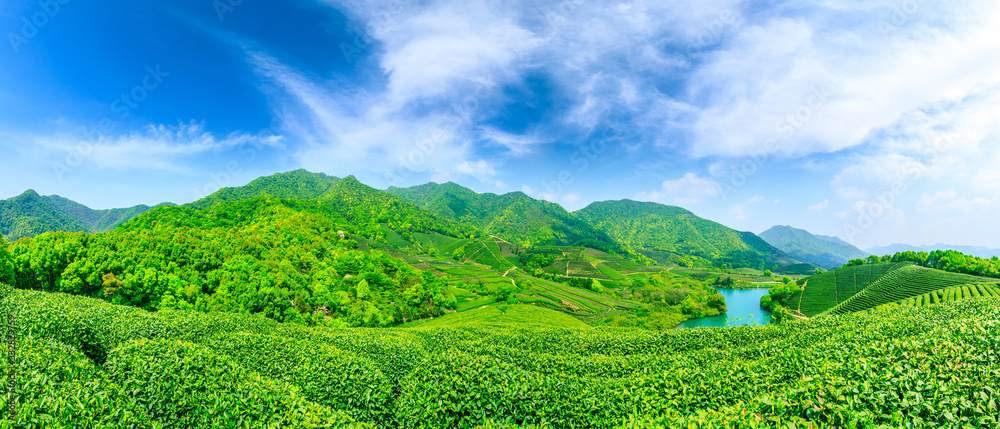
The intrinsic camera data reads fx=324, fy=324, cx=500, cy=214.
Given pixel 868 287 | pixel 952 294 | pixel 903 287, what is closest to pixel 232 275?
pixel 952 294

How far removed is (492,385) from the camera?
40.8 feet

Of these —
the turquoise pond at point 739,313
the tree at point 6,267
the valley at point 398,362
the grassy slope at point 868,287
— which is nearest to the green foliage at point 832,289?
the grassy slope at point 868,287

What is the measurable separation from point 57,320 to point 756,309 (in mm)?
151923

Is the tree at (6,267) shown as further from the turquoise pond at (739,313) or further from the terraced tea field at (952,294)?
the terraced tea field at (952,294)

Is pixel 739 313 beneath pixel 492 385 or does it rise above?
beneath

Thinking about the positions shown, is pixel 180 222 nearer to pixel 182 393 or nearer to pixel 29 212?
pixel 182 393

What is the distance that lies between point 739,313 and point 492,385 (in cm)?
12903

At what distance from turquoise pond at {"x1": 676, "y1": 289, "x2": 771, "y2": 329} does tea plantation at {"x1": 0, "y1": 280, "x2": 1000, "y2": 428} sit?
7535 centimetres

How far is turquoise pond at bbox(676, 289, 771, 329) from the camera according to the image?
95062 mm

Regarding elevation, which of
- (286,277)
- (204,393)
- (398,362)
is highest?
(204,393)

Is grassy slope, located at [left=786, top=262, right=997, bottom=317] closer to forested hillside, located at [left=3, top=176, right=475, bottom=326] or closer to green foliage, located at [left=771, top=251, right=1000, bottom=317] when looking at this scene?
green foliage, located at [left=771, top=251, right=1000, bottom=317]

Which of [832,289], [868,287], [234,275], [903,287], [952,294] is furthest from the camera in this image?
[832,289]

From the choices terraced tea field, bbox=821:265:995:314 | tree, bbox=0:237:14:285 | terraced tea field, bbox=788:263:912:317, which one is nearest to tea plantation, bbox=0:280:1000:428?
tree, bbox=0:237:14:285

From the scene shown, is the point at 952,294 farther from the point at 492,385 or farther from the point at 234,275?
the point at 234,275
